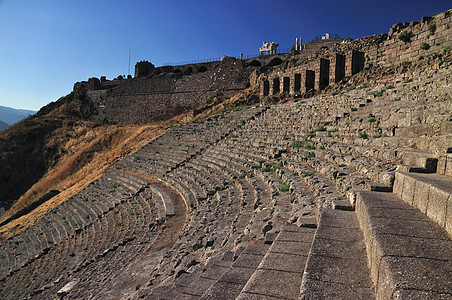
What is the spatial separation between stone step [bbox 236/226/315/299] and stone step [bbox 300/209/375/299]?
18 centimetres

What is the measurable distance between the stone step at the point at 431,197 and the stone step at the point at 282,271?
1.14m

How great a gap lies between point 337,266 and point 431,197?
43.0 inches

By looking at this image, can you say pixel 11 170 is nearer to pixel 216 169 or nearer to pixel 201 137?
pixel 201 137

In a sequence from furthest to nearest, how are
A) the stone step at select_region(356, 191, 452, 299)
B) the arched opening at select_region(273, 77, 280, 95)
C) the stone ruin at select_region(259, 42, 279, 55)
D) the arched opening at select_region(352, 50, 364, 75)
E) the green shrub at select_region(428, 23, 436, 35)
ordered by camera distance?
the stone ruin at select_region(259, 42, 279, 55), the arched opening at select_region(273, 77, 280, 95), the arched opening at select_region(352, 50, 364, 75), the green shrub at select_region(428, 23, 436, 35), the stone step at select_region(356, 191, 452, 299)

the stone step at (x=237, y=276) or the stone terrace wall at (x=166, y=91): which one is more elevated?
the stone terrace wall at (x=166, y=91)

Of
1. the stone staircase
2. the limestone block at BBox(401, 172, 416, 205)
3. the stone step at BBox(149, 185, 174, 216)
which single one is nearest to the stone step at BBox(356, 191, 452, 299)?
the stone staircase

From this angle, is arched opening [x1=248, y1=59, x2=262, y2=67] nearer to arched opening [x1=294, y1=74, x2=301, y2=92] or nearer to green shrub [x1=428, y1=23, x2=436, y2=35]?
arched opening [x1=294, y1=74, x2=301, y2=92]

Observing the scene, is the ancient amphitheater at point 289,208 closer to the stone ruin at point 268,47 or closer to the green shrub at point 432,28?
the green shrub at point 432,28

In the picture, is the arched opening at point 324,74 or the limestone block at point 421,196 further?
the arched opening at point 324,74

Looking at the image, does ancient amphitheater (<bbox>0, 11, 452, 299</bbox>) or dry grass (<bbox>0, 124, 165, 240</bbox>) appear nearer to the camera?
ancient amphitheater (<bbox>0, 11, 452, 299</bbox>)

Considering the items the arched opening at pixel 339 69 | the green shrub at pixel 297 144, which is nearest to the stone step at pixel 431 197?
the green shrub at pixel 297 144

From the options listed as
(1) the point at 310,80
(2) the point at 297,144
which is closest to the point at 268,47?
(1) the point at 310,80

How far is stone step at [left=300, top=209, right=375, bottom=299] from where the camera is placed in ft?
6.08

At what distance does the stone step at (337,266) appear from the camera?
1854 millimetres
